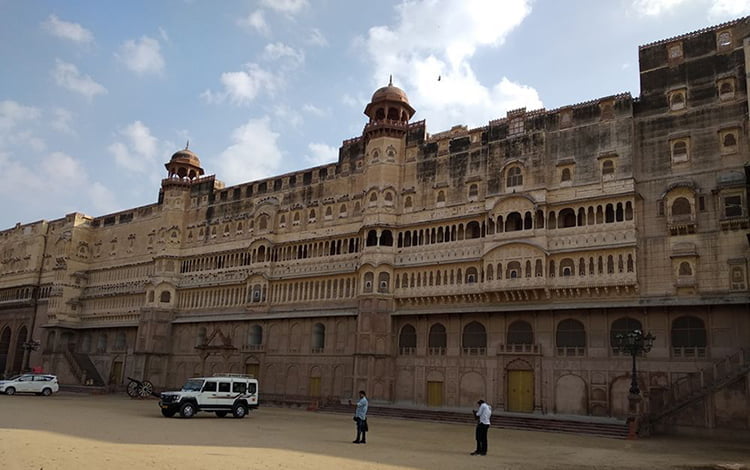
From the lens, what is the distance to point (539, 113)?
130 feet

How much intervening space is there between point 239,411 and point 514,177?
2087cm

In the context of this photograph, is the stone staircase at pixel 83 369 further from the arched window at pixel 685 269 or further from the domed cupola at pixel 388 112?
Answer: the arched window at pixel 685 269

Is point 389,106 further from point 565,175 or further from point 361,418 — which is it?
point 361,418

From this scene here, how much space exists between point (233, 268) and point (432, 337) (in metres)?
19.1

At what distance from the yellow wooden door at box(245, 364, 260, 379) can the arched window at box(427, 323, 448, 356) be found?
14622 millimetres

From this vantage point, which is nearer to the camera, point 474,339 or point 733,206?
point 733,206

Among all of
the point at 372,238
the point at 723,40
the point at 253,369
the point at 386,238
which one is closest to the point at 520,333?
the point at 386,238

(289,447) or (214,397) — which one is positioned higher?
(214,397)

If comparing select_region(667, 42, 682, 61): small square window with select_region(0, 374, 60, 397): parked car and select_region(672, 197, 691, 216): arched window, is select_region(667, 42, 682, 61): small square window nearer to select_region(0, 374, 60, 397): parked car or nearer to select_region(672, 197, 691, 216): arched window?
select_region(672, 197, 691, 216): arched window

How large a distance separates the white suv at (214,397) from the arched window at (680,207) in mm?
23430

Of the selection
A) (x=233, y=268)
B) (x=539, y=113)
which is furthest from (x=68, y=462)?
(x=233, y=268)

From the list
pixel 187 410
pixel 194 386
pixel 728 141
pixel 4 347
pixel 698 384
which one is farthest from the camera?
pixel 4 347

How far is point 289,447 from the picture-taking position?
19531mm

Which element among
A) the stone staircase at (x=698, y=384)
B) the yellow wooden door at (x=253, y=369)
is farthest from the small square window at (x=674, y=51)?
the yellow wooden door at (x=253, y=369)
